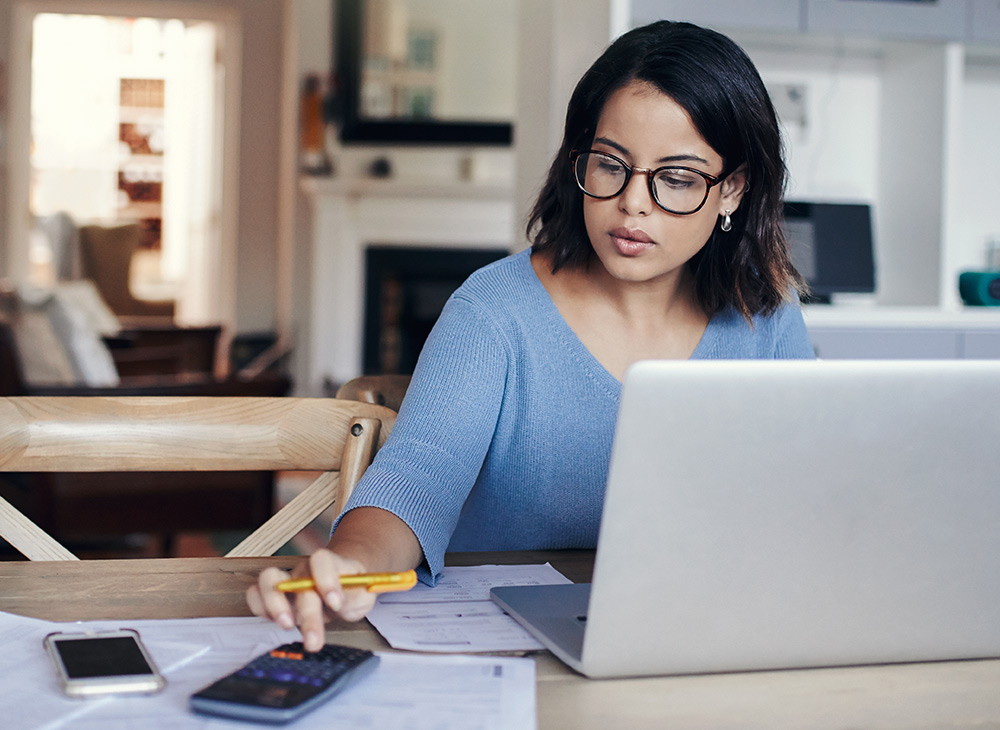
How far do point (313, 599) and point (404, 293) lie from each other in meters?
5.04

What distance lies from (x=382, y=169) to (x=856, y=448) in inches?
205

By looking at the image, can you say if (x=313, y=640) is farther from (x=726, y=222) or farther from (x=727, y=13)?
(x=727, y=13)

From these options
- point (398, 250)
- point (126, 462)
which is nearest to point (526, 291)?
point (126, 462)

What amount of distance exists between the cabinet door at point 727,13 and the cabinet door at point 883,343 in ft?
2.65

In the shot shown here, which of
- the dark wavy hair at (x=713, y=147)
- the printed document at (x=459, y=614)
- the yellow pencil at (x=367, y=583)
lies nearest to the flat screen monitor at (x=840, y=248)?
the dark wavy hair at (x=713, y=147)

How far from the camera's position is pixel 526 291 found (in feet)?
4.04

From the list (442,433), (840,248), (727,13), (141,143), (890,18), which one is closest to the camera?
(442,433)

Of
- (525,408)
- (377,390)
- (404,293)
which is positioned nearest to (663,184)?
(525,408)

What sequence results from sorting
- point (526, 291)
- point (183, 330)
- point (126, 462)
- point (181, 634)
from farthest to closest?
point (183, 330)
point (526, 291)
point (126, 462)
point (181, 634)

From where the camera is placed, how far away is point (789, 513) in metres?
0.62

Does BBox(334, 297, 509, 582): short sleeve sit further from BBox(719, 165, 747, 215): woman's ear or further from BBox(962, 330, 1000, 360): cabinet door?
BBox(962, 330, 1000, 360): cabinet door

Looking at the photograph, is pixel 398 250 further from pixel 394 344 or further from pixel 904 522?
pixel 904 522

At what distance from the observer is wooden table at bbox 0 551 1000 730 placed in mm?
618

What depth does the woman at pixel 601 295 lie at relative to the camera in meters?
1.12
